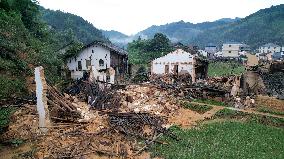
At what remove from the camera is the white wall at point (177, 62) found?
42781 mm

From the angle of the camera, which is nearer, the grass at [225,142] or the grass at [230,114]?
the grass at [225,142]

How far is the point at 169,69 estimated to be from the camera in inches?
1756

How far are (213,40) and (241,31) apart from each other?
609 inches

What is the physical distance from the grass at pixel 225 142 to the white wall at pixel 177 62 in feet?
64.2

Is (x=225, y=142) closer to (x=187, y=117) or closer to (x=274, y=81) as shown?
(x=187, y=117)

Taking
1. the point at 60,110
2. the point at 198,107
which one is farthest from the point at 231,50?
the point at 60,110

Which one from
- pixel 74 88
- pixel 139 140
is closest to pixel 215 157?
pixel 139 140

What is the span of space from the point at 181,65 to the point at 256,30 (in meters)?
113

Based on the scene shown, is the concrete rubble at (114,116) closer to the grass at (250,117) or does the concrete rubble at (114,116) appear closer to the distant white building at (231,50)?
the grass at (250,117)

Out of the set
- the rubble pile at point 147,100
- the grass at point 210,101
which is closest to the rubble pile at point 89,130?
the rubble pile at point 147,100

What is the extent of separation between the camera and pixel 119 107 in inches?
1012

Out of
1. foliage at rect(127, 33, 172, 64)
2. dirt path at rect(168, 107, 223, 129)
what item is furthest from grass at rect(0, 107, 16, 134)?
foliage at rect(127, 33, 172, 64)

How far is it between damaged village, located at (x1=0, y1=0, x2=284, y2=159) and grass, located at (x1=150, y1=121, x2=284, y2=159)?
6 cm

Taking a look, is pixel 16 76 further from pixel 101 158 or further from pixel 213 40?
pixel 213 40
